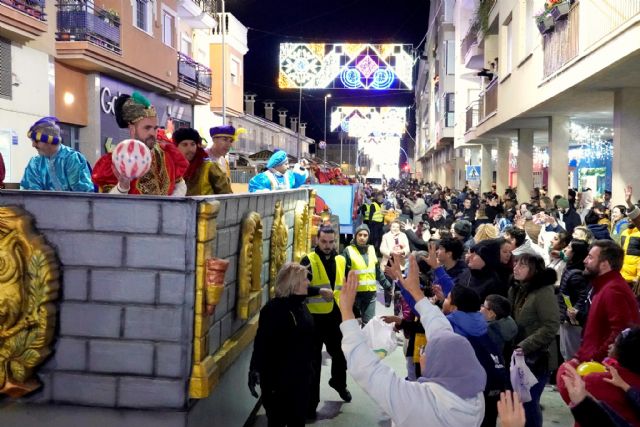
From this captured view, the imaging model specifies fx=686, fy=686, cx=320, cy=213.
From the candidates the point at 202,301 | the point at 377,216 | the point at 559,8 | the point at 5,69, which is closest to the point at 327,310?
the point at 202,301

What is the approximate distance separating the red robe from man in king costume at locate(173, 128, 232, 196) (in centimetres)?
68

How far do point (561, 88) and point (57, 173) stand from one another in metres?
10.7

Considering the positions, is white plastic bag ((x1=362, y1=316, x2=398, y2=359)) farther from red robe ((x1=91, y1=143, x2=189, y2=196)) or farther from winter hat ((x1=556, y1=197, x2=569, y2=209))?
winter hat ((x1=556, y1=197, x2=569, y2=209))

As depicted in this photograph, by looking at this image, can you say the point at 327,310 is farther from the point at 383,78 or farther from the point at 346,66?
the point at 346,66

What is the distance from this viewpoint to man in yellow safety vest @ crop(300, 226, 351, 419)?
6.88m

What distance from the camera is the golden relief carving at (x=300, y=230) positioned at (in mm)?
8203

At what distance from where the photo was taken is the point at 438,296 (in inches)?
219

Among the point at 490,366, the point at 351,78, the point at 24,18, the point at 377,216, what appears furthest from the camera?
the point at 351,78

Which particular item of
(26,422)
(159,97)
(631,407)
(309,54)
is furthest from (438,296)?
(309,54)

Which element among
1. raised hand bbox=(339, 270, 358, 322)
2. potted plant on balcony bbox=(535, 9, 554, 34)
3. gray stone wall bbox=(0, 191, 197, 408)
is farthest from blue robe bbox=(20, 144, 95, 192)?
potted plant on balcony bbox=(535, 9, 554, 34)

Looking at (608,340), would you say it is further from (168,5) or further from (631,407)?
(168,5)

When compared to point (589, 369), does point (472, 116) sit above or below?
above

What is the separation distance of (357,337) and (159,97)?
22629mm

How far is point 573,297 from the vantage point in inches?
277
